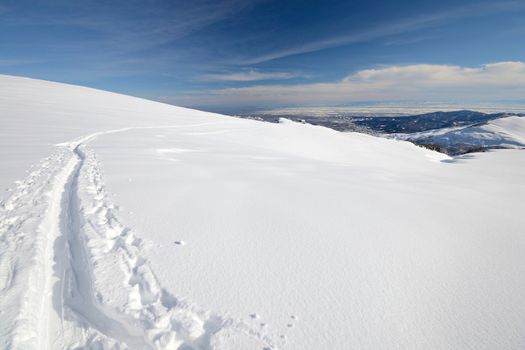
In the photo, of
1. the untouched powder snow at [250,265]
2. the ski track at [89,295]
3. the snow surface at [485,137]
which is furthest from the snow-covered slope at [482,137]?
the ski track at [89,295]

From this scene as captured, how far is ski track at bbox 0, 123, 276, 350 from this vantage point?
232 cm

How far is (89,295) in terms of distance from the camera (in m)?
2.78

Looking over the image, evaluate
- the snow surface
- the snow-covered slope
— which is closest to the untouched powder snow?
the snow-covered slope

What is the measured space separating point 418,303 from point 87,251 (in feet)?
12.2

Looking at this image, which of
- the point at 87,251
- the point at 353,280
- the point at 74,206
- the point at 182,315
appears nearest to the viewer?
the point at 182,315

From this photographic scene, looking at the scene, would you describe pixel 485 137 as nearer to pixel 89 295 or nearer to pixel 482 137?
pixel 482 137

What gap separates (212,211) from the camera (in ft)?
16.1

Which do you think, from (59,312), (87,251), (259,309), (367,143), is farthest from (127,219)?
(367,143)

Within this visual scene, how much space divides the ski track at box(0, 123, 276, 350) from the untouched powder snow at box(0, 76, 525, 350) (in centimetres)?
1

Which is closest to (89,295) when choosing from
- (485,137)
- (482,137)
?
(485,137)

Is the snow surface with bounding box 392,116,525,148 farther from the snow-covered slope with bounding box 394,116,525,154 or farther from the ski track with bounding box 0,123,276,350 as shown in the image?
the ski track with bounding box 0,123,276,350

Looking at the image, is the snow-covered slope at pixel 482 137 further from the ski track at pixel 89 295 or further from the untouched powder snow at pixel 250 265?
the ski track at pixel 89 295

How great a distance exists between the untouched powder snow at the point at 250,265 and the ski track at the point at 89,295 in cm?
1

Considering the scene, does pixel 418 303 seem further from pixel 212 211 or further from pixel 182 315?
pixel 212 211
